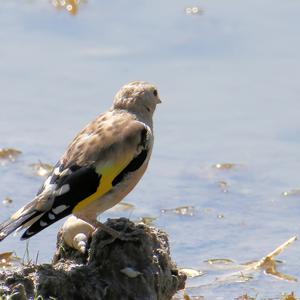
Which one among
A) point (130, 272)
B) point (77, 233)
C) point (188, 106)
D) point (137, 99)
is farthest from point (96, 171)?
point (188, 106)

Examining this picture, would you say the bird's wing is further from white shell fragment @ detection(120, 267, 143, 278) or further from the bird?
white shell fragment @ detection(120, 267, 143, 278)

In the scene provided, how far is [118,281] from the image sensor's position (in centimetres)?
942

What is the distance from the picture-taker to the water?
12.6m

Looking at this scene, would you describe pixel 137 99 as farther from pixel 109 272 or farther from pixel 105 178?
pixel 109 272

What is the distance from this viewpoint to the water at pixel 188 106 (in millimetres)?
12570

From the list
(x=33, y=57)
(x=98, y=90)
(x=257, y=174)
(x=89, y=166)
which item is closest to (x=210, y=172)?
(x=257, y=174)

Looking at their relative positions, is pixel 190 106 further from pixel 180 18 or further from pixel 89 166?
pixel 89 166

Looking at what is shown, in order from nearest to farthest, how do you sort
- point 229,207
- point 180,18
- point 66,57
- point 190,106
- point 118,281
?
point 118,281 < point 229,207 < point 190,106 < point 66,57 < point 180,18

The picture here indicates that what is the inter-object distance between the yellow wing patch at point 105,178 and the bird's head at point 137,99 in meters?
0.65

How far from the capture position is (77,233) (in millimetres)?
9789

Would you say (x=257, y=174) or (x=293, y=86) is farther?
(x=293, y=86)

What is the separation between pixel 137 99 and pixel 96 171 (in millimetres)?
895

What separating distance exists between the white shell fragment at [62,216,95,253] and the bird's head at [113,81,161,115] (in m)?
0.90

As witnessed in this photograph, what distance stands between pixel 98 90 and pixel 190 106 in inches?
35.5
